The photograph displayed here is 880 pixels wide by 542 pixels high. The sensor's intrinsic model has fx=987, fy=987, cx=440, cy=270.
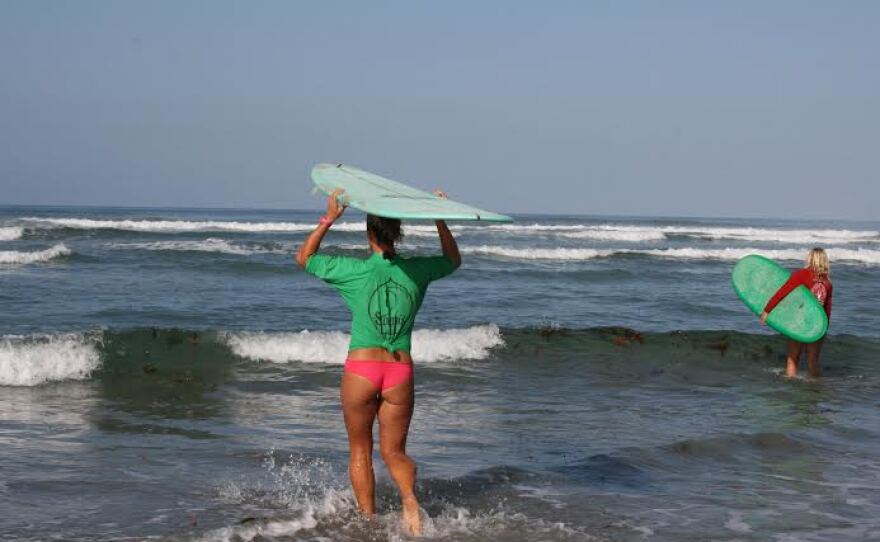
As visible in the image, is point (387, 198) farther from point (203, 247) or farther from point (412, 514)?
point (203, 247)

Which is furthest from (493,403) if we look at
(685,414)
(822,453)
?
(822,453)

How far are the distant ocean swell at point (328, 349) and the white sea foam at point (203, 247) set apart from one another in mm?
16063

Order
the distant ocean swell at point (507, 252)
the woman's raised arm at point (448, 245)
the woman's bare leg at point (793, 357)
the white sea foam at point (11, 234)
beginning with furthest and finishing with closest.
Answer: the white sea foam at point (11, 234) < the distant ocean swell at point (507, 252) < the woman's bare leg at point (793, 357) < the woman's raised arm at point (448, 245)

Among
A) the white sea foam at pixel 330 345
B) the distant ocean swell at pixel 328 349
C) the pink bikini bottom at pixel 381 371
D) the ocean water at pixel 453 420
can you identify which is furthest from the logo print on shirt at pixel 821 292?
the pink bikini bottom at pixel 381 371

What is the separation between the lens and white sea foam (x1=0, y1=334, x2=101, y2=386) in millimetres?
10492

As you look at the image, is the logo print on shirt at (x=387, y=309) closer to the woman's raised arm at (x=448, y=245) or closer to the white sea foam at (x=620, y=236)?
the woman's raised arm at (x=448, y=245)

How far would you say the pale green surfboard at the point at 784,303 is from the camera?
1164 cm

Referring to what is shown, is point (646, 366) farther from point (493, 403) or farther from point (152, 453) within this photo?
point (152, 453)

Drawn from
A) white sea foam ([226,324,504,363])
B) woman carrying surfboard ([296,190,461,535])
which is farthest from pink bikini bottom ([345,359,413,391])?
white sea foam ([226,324,504,363])

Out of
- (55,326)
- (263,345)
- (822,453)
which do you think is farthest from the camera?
(55,326)

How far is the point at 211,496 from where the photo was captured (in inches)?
249

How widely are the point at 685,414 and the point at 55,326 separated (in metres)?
8.92

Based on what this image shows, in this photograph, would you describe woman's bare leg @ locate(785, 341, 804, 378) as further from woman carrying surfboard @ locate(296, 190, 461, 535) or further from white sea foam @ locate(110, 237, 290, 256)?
white sea foam @ locate(110, 237, 290, 256)

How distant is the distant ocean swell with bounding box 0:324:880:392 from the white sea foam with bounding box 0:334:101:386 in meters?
Answer: 0.01
